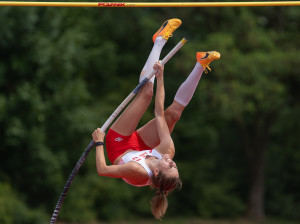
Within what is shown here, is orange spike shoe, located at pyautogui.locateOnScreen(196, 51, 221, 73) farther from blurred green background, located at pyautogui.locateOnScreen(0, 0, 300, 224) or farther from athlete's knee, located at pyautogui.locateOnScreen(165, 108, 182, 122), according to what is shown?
blurred green background, located at pyautogui.locateOnScreen(0, 0, 300, 224)

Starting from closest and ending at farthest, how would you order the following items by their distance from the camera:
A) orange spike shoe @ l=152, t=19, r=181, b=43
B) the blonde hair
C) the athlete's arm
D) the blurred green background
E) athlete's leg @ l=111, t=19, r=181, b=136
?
the blonde hair, the athlete's arm, athlete's leg @ l=111, t=19, r=181, b=136, orange spike shoe @ l=152, t=19, r=181, b=43, the blurred green background

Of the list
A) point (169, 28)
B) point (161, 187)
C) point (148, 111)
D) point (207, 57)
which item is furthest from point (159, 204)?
point (148, 111)

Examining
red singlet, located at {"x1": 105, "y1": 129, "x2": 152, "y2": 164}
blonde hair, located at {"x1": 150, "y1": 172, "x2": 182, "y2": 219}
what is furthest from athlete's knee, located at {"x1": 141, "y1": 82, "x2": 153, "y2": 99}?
blonde hair, located at {"x1": 150, "y1": 172, "x2": 182, "y2": 219}

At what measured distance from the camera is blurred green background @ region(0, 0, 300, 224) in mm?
13008

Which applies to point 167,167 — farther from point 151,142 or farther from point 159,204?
point 151,142

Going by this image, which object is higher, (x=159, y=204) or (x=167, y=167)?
(x=167, y=167)

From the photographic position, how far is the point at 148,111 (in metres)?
17.1

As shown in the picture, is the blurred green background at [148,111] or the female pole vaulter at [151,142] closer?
the female pole vaulter at [151,142]

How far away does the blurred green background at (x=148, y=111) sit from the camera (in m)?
13.0

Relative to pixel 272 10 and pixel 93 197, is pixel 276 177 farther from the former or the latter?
pixel 93 197

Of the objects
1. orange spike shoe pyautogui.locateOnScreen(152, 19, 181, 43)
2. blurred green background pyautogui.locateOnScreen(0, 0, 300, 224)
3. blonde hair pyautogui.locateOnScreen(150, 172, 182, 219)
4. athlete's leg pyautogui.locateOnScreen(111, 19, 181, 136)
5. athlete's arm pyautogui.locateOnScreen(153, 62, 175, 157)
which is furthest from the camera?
blurred green background pyautogui.locateOnScreen(0, 0, 300, 224)

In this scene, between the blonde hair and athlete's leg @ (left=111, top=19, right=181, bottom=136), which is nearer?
the blonde hair

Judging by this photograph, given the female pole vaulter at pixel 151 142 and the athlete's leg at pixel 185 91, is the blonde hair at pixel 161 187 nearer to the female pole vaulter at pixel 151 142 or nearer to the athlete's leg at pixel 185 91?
the female pole vaulter at pixel 151 142

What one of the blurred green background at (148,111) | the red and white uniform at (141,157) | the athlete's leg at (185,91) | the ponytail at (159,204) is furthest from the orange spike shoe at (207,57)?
the blurred green background at (148,111)
